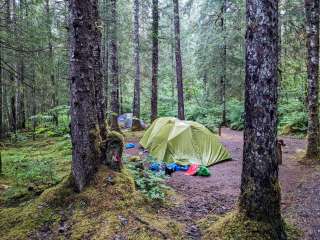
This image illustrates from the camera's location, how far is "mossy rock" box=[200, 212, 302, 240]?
371 centimetres

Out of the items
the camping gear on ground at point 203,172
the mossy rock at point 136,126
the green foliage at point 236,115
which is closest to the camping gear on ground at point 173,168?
the camping gear on ground at point 203,172

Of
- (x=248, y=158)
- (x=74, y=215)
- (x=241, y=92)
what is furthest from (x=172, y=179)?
(x=241, y=92)

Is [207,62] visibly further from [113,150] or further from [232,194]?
[113,150]

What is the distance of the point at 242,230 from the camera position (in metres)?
3.80

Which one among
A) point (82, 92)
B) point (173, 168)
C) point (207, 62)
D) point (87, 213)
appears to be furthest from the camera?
point (207, 62)

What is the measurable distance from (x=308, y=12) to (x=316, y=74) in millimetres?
1859

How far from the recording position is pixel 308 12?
8727 millimetres

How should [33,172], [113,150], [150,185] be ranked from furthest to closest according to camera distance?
[33,172] → [150,185] → [113,150]

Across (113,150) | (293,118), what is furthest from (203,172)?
(293,118)

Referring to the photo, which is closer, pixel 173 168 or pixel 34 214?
pixel 34 214

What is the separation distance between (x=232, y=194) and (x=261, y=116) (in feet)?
10.8

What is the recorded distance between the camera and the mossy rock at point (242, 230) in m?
3.71

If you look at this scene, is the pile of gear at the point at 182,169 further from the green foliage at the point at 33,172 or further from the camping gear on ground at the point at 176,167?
the green foliage at the point at 33,172

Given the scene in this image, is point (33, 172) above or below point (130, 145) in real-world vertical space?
above
